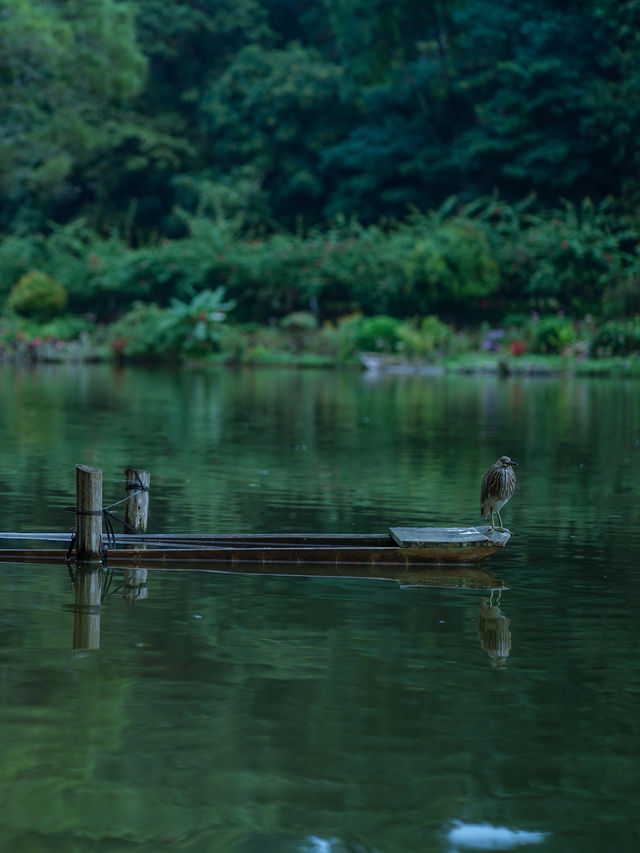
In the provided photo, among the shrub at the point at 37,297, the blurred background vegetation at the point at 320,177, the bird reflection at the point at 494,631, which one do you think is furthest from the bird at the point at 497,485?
the shrub at the point at 37,297

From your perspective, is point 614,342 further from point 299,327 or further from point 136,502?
point 136,502

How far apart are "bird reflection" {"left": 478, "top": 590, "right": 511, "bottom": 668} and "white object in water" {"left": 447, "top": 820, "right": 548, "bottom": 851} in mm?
2310

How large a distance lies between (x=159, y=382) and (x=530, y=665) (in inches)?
1121

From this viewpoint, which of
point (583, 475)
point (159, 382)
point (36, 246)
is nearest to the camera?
point (583, 475)

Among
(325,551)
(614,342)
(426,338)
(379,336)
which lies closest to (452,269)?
(426,338)

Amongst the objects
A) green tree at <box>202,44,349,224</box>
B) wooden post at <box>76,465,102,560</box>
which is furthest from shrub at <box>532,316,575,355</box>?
wooden post at <box>76,465,102,560</box>

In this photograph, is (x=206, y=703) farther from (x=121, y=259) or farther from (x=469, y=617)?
(x=121, y=259)

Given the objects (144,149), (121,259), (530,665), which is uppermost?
(144,149)

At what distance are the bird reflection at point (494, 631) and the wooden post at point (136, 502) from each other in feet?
10.7

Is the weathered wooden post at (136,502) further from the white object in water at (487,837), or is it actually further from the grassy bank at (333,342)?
the grassy bank at (333,342)

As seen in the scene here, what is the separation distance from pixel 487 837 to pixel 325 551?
5.28 metres

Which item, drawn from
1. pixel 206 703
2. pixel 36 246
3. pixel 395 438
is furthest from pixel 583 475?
pixel 36 246

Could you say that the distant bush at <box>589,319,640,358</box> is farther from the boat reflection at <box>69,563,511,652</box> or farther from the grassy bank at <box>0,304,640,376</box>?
the boat reflection at <box>69,563,511,652</box>

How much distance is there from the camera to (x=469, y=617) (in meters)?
8.70
